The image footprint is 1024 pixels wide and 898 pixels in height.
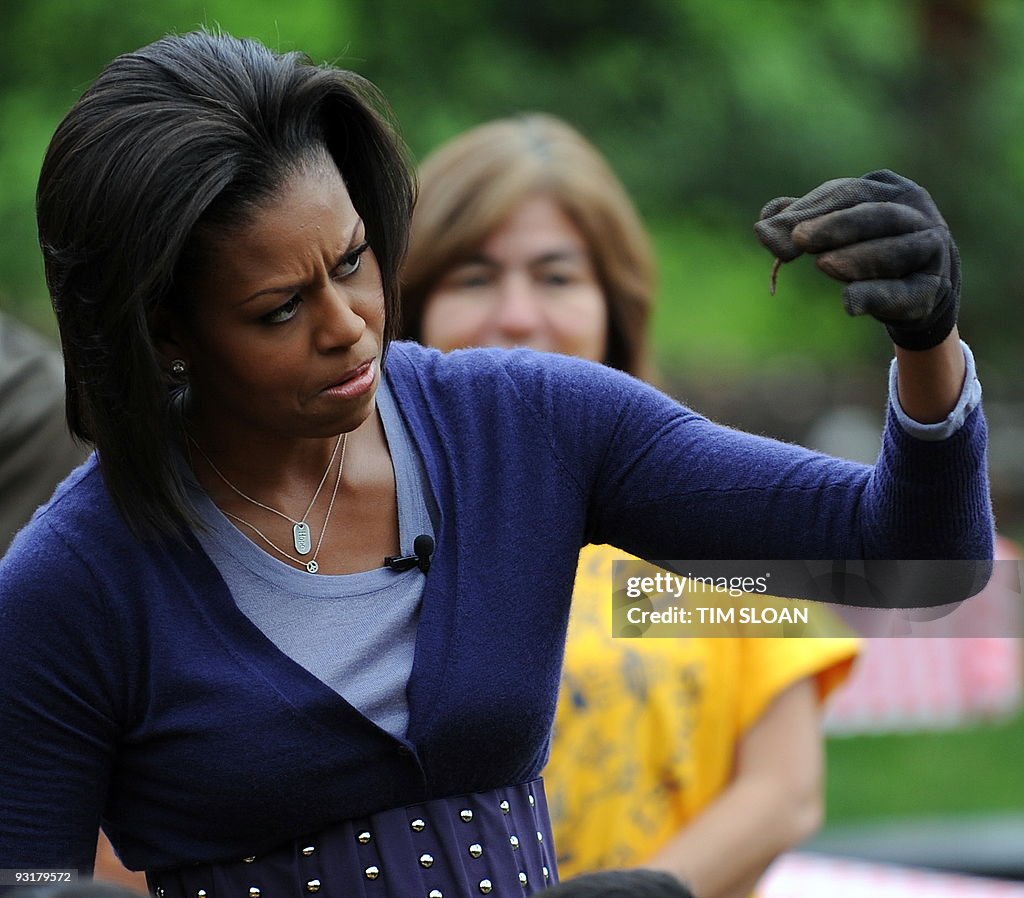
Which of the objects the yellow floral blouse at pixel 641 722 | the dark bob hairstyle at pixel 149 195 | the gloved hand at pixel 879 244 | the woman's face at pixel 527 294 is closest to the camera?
the gloved hand at pixel 879 244

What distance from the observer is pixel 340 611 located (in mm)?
1550

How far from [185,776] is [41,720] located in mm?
147

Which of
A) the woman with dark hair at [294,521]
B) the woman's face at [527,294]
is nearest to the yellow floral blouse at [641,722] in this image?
the woman's face at [527,294]

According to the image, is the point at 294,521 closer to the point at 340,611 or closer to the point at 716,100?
the point at 340,611

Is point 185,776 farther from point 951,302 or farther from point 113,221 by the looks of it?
point 951,302

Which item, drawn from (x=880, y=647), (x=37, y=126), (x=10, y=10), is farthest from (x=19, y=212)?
(x=880, y=647)

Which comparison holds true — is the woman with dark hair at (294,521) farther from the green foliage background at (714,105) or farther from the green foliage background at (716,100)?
the green foliage background at (716,100)

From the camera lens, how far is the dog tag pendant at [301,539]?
1597 millimetres

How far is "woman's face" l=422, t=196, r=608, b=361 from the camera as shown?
8.71 feet

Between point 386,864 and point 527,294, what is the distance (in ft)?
4.40

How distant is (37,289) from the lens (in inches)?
294

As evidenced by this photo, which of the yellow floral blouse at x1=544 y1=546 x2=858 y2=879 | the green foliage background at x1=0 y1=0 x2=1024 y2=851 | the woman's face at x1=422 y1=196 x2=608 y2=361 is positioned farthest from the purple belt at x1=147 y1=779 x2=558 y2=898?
the green foliage background at x1=0 y1=0 x2=1024 y2=851

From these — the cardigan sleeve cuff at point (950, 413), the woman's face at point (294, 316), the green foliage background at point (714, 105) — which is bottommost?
the cardigan sleeve cuff at point (950, 413)

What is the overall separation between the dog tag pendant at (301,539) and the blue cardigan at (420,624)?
0.34ft
